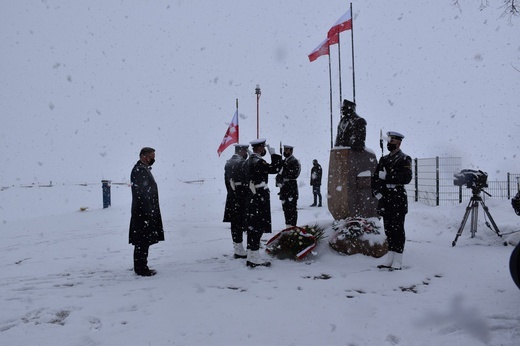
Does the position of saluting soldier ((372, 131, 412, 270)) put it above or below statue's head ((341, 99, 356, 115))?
below

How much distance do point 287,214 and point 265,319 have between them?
15.5ft

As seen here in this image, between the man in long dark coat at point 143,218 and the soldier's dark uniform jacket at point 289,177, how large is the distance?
3.46 meters

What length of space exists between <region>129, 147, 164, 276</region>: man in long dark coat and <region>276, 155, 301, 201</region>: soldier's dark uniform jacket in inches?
136

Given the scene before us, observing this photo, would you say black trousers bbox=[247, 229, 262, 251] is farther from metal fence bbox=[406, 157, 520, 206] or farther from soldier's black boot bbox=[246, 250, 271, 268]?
metal fence bbox=[406, 157, 520, 206]

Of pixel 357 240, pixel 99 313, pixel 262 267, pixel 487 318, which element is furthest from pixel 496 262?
pixel 99 313

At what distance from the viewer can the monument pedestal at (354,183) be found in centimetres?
724

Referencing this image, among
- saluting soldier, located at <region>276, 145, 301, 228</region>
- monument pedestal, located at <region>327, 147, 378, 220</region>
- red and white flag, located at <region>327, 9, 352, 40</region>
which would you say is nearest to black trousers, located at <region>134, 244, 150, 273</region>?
saluting soldier, located at <region>276, 145, 301, 228</region>

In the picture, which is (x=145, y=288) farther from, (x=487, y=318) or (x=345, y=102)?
(x=345, y=102)

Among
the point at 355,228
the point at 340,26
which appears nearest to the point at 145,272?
the point at 355,228

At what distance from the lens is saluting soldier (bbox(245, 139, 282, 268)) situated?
594 centimetres

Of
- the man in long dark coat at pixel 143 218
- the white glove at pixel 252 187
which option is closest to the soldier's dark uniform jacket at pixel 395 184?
the white glove at pixel 252 187

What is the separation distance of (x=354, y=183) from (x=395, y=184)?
67.2 inches

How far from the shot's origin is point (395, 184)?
5574 mm

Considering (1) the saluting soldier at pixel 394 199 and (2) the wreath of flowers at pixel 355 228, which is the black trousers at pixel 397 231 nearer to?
(1) the saluting soldier at pixel 394 199
